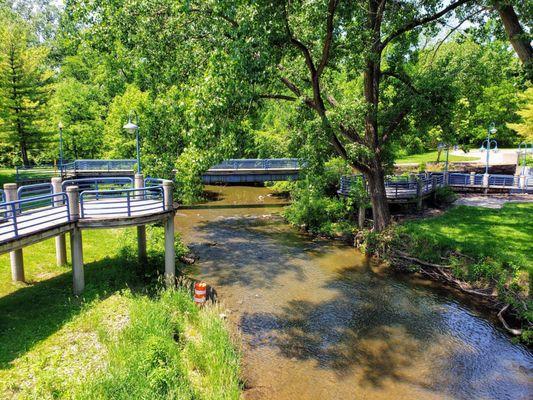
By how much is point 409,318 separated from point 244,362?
601cm

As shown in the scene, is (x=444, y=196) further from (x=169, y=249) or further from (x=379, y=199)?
(x=169, y=249)

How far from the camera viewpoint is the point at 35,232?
10.9 m

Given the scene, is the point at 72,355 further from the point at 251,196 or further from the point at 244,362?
the point at 251,196

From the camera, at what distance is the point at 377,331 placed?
1215 cm

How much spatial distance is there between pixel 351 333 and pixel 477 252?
6.80m

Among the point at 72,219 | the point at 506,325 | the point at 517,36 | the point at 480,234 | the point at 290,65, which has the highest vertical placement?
the point at 290,65

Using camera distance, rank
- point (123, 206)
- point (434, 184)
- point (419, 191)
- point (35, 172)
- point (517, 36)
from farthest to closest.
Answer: point (35, 172)
point (434, 184)
point (419, 191)
point (123, 206)
point (517, 36)

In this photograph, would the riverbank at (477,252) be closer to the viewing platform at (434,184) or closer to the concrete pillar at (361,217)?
the concrete pillar at (361,217)

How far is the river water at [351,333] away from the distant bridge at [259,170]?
42.7ft

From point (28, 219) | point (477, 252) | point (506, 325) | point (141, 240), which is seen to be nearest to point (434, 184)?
point (477, 252)

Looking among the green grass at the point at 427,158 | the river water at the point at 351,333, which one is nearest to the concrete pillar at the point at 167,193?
the river water at the point at 351,333

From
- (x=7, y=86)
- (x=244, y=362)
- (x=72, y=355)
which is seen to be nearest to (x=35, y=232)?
(x=72, y=355)

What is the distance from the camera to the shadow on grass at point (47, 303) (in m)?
9.33

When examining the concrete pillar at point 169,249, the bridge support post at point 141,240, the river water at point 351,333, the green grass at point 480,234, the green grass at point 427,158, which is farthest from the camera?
the green grass at point 427,158
